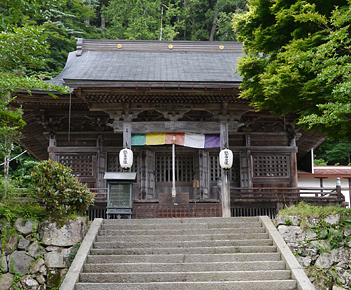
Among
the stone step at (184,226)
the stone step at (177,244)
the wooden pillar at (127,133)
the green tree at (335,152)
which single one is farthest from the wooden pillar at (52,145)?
the green tree at (335,152)

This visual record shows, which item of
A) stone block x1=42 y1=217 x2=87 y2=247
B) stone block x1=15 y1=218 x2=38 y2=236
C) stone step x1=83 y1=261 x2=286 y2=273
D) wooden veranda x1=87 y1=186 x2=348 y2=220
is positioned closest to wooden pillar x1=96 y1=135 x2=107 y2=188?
wooden veranda x1=87 y1=186 x2=348 y2=220

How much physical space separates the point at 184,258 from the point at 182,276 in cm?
67

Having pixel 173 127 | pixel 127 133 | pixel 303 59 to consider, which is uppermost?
pixel 303 59

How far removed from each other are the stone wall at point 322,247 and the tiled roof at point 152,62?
6.55m

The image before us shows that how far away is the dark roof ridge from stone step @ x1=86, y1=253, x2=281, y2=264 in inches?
511

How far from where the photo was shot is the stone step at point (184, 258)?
8375 millimetres

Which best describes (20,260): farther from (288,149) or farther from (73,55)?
(73,55)

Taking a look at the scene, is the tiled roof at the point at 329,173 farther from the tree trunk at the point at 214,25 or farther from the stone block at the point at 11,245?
the tree trunk at the point at 214,25

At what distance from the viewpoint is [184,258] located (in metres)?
8.41

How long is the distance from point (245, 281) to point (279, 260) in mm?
1253

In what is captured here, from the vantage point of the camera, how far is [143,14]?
31312 millimetres

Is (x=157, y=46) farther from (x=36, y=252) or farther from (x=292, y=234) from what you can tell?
(x=36, y=252)

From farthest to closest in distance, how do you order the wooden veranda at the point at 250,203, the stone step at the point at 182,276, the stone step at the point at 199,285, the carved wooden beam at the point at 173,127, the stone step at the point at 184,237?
the carved wooden beam at the point at 173,127 → the wooden veranda at the point at 250,203 → the stone step at the point at 184,237 → the stone step at the point at 182,276 → the stone step at the point at 199,285

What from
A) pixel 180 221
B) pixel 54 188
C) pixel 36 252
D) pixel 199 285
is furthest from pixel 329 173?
pixel 36 252
